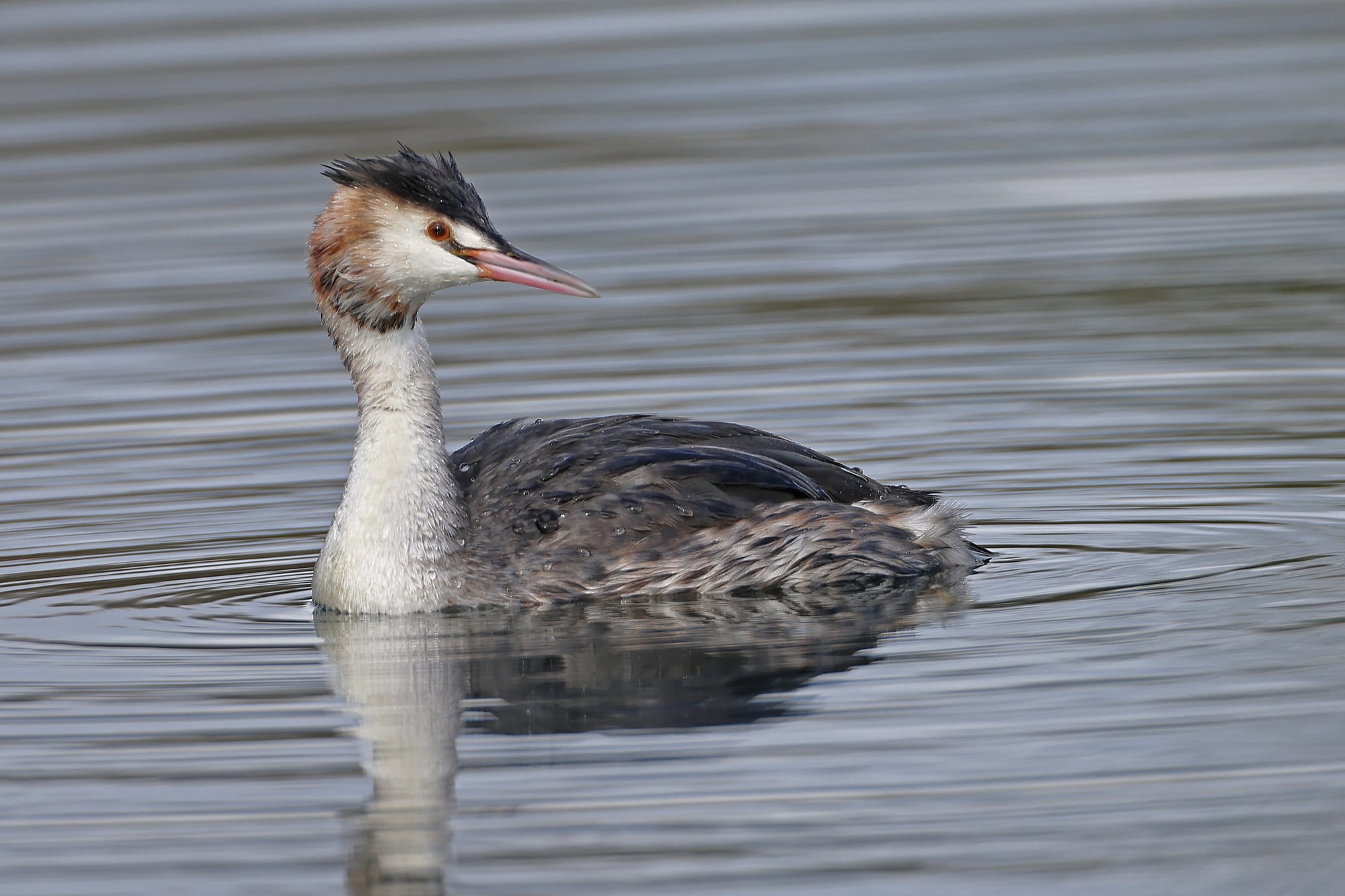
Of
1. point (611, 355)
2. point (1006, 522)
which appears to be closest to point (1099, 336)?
point (611, 355)

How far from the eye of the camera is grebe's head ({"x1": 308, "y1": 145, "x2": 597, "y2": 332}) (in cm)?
895

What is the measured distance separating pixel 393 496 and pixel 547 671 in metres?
1.21

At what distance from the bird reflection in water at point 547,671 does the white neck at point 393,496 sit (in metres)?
0.11

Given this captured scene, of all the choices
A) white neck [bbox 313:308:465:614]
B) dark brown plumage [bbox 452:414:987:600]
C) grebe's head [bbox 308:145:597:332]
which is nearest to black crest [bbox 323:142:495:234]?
grebe's head [bbox 308:145:597:332]

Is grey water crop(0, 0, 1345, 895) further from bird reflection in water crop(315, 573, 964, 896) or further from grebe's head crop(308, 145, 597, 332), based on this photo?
grebe's head crop(308, 145, 597, 332)

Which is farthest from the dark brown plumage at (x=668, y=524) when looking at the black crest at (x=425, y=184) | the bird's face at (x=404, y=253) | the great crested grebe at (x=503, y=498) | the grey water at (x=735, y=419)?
the black crest at (x=425, y=184)

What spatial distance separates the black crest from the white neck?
1.60 ft

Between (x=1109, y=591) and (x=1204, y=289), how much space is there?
19.0ft

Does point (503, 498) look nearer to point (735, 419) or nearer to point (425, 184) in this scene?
point (425, 184)

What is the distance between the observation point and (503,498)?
9172mm

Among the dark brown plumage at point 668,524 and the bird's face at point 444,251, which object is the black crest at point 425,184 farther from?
the dark brown plumage at point 668,524

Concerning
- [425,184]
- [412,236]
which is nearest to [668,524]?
[412,236]

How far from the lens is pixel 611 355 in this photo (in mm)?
13328

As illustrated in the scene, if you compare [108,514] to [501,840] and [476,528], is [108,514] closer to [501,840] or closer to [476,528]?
[476,528]
